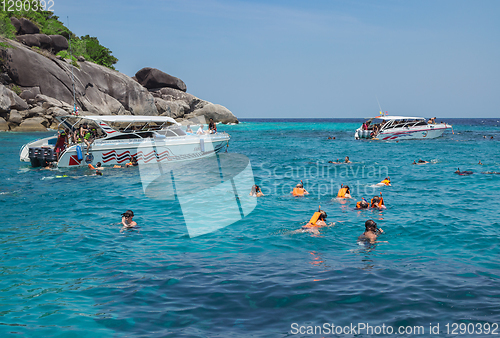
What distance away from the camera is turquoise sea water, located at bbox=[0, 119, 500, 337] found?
593 centimetres

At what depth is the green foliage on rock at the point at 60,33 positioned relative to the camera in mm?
50844

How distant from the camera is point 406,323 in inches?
229

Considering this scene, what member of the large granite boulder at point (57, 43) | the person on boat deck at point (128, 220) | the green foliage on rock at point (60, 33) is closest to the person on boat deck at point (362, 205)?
the person on boat deck at point (128, 220)

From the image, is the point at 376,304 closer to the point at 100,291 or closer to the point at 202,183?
the point at 100,291

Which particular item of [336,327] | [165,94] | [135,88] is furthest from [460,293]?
[165,94]

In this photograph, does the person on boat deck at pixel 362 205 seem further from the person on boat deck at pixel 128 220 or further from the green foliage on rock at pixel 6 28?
the green foliage on rock at pixel 6 28

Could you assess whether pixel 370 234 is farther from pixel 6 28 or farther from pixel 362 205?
pixel 6 28

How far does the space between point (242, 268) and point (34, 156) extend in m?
18.4

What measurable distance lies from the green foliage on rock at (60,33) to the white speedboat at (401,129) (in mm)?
43883

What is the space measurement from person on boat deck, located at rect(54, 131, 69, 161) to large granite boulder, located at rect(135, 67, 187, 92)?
6270 cm

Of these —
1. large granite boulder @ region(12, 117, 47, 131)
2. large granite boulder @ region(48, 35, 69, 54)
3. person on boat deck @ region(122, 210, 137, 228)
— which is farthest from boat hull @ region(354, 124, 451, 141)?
large granite boulder @ region(48, 35, 69, 54)

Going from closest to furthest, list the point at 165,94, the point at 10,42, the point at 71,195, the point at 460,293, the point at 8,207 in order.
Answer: the point at 460,293
the point at 8,207
the point at 71,195
the point at 10,42
the point at 165,94

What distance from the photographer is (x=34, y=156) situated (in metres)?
21.3

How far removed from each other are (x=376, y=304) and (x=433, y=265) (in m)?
2.56
